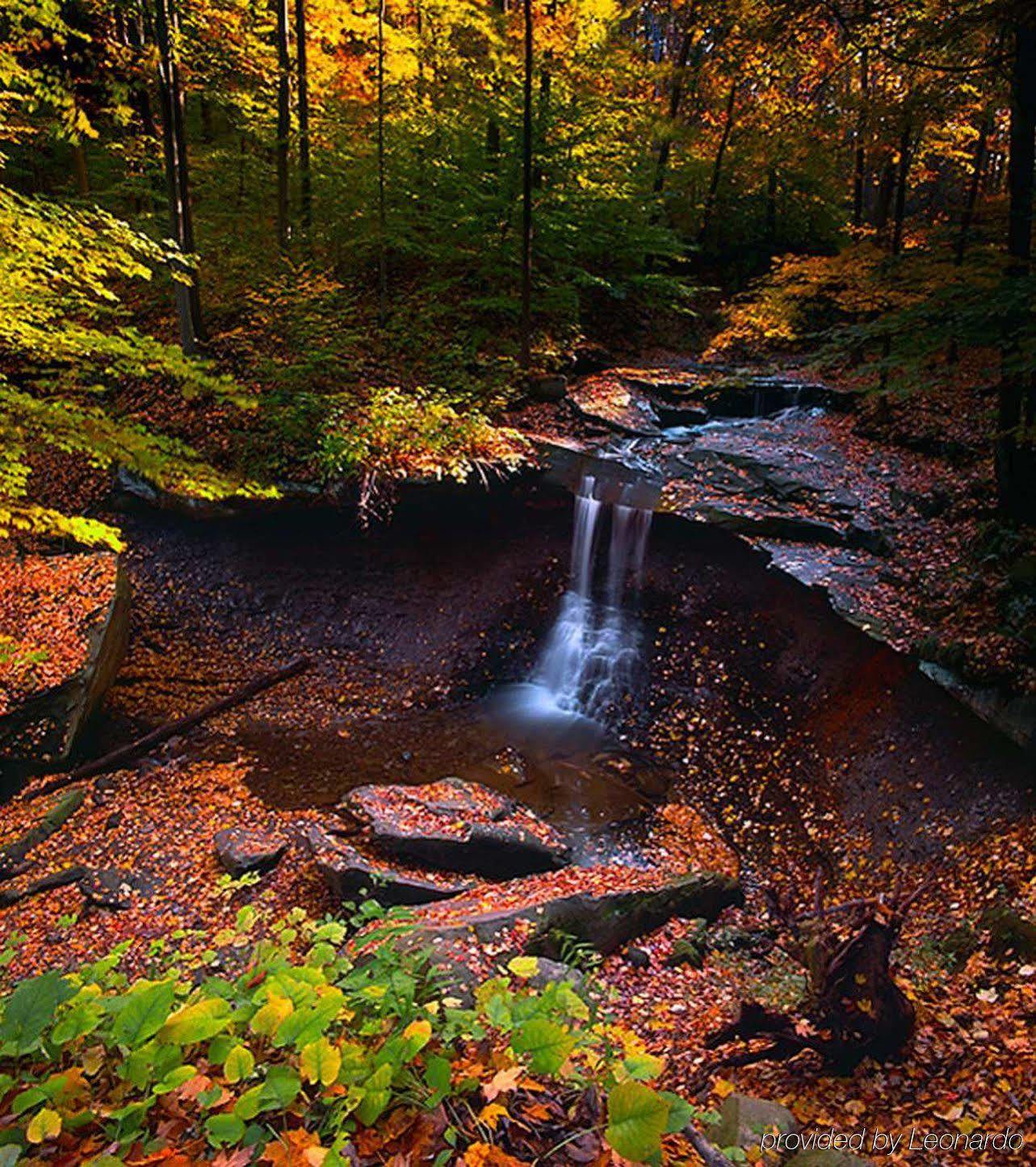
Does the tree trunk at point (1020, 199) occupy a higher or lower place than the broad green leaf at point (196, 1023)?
higher

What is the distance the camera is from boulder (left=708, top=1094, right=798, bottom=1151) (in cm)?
300

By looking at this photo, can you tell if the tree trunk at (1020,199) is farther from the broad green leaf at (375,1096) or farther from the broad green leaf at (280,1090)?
the broad green leaf at (280,1090)

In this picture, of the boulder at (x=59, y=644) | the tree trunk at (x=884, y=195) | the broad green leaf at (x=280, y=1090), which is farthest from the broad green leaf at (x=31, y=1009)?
the tree trunk at (x=884, y=195)

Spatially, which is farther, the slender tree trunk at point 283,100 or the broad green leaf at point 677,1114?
the slender tree trunk at point 283,100

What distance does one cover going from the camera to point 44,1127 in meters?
1.33

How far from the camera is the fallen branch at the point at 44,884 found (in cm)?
595

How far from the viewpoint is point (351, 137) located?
1430 centimetres

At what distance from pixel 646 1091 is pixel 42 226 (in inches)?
262

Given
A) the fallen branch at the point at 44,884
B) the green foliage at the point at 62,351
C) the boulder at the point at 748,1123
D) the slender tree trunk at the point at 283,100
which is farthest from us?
the slender tree trunk at the point at 283,100

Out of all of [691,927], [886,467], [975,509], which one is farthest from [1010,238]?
[691,927]

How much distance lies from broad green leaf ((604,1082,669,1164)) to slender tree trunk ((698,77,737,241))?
22.8 meters

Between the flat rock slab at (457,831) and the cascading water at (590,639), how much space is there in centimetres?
223

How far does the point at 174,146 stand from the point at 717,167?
16.2 m

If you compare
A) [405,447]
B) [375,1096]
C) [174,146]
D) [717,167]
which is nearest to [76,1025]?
[375,1096]
